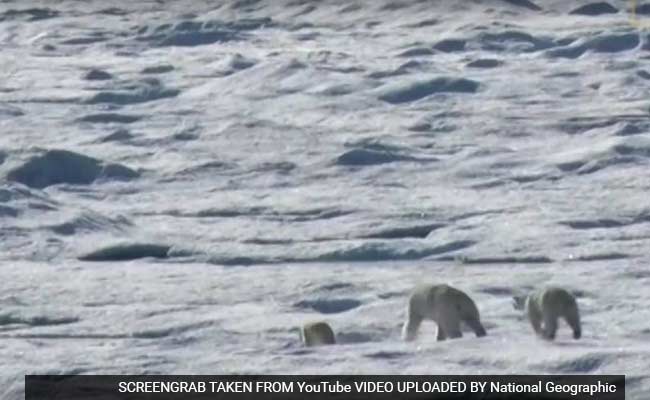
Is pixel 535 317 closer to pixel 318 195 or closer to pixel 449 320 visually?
pixel 449 320

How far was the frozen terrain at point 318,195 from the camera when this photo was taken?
5598 millimetres

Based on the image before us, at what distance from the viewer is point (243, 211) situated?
8703 mm

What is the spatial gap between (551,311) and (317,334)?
664mm

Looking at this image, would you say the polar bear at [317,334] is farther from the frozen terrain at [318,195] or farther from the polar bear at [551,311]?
the polar bear at [551,311]

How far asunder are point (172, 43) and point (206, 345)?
1222 cm

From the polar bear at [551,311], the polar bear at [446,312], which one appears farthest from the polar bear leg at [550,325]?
the polar bear at [446,312]

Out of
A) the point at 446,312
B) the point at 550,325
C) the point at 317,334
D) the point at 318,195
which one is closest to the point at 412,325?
the point at 446,312

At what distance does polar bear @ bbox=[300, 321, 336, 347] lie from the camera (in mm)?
5359

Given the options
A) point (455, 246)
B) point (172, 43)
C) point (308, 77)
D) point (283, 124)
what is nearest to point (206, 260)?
point (455, 246)

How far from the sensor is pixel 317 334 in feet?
17.6

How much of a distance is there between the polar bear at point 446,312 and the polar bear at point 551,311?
0.52 ft

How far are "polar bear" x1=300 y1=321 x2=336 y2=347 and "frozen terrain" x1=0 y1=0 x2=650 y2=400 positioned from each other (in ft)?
0.35

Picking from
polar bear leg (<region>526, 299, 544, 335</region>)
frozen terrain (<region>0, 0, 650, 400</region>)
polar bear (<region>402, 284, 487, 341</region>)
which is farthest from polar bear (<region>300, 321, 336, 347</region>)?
polar bear leg (<region>526, 299, 544, 335</region>)

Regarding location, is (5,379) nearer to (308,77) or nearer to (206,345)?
(206,345)
